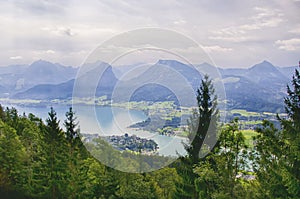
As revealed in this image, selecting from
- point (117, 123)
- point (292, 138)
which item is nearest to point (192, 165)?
point (117, 123)

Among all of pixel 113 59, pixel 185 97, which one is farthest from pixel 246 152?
pixel 113 59

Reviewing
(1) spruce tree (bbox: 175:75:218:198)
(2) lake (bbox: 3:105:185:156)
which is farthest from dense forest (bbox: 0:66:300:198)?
(2) lake (bbox: 3:105:185:156)

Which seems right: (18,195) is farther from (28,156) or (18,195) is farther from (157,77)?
(157,77)

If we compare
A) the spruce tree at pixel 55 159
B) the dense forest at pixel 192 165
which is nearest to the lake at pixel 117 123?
the dense forest at pixel 192 165

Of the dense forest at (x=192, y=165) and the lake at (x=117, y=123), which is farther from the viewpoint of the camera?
the lake at (x=117, y=123)

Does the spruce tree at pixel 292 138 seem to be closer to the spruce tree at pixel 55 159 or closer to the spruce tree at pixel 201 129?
the spruce tree at pixel 201 129

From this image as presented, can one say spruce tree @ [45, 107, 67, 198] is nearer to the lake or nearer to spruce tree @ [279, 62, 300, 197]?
the lake

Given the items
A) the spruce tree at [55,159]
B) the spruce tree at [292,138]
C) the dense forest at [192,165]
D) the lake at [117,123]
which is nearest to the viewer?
the spruce tree at [292,138]

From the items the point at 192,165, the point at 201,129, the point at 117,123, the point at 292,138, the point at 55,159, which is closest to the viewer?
the point at 292,138

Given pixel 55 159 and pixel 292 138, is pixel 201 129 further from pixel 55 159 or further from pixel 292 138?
pixel 55 159
